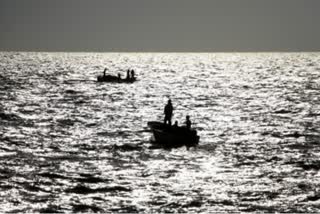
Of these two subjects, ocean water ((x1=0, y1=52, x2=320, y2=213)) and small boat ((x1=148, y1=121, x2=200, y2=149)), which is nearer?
ocean water ((x1=0, y1=52, x2=320, y2=213))

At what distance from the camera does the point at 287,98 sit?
89.6m

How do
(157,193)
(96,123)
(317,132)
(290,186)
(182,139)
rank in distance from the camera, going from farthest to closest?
(96,123)
(317,132)
(182,139)
(290,186)
(157,193)

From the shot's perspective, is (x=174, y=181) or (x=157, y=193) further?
(x=174, y=181)

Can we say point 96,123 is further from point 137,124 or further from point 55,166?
point 55,166

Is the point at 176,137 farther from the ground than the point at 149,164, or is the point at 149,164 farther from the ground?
the point at 176,137

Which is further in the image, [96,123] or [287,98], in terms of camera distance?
[287,98]

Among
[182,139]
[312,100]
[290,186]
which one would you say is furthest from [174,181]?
[312,100]

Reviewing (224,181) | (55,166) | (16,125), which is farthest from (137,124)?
(224,181)

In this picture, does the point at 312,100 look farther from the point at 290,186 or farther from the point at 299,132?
the point at 290,186

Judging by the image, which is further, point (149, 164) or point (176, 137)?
point (176, 137)

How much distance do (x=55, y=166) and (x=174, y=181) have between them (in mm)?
7404

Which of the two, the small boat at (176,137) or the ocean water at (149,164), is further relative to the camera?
the small boat at (176,137)

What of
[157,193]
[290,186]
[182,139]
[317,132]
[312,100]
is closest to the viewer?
[157,193]

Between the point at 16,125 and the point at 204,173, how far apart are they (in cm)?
2511
